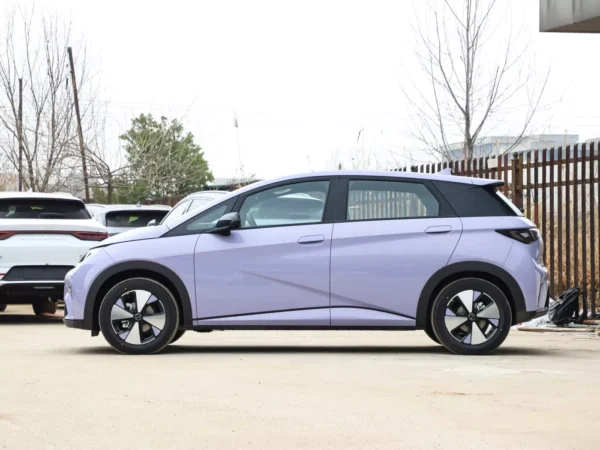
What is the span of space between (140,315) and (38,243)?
4.72m

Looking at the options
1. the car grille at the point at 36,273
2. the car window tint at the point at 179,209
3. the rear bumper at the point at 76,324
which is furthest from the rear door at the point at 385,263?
the car window tint at the point at 179,209

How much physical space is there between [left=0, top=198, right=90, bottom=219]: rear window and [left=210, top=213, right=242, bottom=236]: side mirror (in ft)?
17.9

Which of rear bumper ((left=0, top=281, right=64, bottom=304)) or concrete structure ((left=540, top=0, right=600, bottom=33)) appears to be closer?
concrete structure ((left=540, top=0, right=600, bottom=33))

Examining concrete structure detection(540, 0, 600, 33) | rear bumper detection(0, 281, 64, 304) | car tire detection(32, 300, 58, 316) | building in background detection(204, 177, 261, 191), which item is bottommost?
car tire detection(32, 300, 58, 316)

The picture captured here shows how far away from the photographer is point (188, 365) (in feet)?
33.6

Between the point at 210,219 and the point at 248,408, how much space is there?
3.76m

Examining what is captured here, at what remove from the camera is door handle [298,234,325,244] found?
10992 millimetres

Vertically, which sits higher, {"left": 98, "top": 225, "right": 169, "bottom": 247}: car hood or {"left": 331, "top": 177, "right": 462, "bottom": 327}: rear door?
{"left": 98, "top": 225, "right": 169, "bottom": 247}: car hood

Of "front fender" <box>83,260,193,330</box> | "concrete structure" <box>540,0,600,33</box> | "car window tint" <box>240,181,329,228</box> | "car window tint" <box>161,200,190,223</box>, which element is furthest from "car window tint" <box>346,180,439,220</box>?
"car window tint" <box>161,200,190,223</box>

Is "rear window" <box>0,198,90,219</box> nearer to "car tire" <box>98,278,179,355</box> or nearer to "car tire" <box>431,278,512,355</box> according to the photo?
"car tire" <box>98,278,179,355</box>

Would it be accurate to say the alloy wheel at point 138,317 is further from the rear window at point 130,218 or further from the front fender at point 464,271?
the rear window at point 130,218

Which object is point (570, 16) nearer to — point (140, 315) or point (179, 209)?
point (179, 209)

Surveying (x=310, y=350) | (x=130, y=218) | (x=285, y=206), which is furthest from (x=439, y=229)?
(x=130, y=218)

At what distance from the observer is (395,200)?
449 inches
